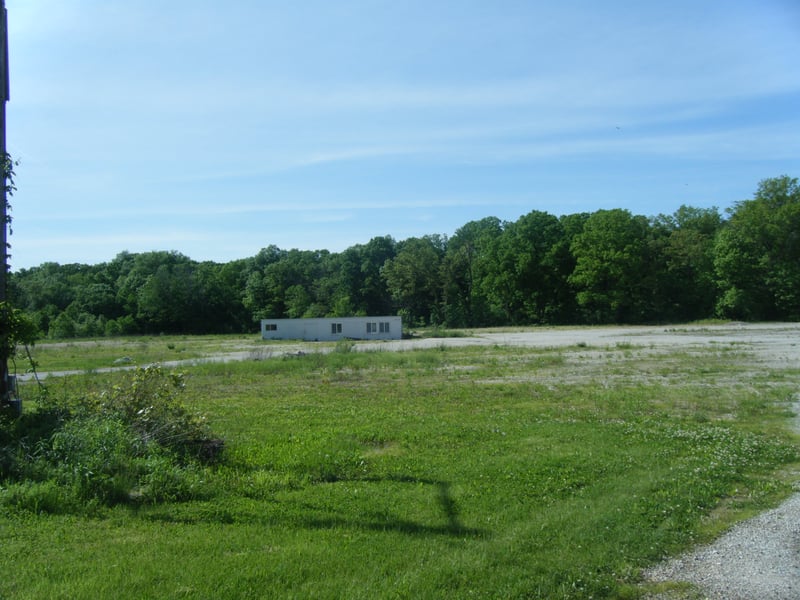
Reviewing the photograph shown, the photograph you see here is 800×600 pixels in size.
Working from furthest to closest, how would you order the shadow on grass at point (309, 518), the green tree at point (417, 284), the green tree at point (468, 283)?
the green tree at point (417, 284) → the green tree at point (468, 283) → the shadow on grass at point (309, 518)

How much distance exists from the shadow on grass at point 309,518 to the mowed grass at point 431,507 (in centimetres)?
3

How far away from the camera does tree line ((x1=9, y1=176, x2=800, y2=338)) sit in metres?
69.4

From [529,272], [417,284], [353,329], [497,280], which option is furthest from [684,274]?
[353,329]

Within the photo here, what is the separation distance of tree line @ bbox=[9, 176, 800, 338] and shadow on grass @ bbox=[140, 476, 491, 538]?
222ft

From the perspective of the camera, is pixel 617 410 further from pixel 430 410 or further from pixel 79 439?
pixel 79 439

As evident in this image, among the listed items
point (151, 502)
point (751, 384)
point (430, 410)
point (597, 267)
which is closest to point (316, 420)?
point (430, 410)

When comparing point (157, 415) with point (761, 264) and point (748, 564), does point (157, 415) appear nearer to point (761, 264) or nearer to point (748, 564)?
point (748, 564)

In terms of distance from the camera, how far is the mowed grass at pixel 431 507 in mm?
4312

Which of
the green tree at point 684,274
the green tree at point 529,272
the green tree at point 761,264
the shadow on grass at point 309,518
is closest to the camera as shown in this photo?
the shadow on grass at point 309,518

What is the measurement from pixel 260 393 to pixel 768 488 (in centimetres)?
1381

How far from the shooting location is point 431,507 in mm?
6133

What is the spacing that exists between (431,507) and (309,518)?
131 cm

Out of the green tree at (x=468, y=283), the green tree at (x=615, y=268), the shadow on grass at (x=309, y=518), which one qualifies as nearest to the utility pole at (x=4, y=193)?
the shadow on grass at (x=309, y=518)

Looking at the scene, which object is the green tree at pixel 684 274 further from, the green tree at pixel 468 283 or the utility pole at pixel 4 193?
the utility pole at pixel 4 193
